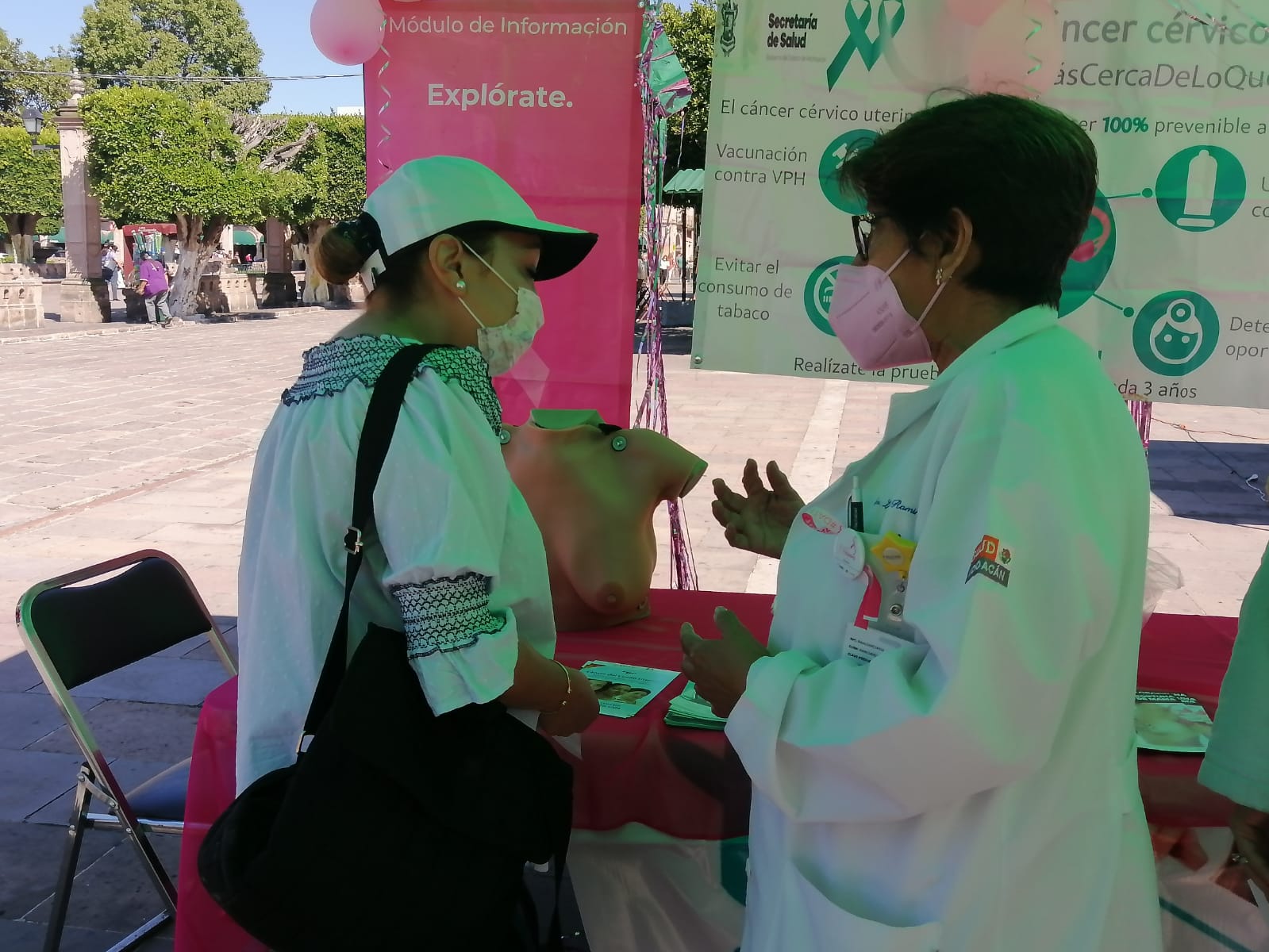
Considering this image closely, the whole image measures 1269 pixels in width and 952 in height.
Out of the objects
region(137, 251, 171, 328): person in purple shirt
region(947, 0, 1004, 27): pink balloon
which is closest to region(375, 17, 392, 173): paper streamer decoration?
region(947, 0, 1004, 27): pink balloon

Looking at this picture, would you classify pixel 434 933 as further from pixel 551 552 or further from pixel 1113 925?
pixel 551 552

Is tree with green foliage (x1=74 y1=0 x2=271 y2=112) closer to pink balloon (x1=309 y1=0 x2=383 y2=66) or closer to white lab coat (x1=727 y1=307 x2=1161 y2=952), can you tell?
pink balloon (x1=309 y1=0 x2=383 y2=66)

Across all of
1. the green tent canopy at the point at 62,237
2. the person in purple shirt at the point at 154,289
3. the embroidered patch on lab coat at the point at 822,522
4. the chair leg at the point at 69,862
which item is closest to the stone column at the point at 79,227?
the person in purple shirt at the point at 154,289

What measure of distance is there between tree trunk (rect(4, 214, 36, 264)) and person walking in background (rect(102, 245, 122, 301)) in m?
6.49

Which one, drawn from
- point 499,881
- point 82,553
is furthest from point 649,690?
point 82,553

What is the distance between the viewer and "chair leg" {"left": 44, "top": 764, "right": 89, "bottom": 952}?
239 cm

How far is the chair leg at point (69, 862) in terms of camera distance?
239cm

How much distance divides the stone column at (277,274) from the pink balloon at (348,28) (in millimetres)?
26424

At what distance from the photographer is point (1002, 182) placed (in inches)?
46.2

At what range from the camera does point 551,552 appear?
2523 millimetres

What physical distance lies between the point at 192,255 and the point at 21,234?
56.2 ft

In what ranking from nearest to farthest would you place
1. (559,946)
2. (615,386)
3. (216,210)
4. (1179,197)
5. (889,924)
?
(889,924) < (559,946) < (1179,197) < (615,386) < (216,210)

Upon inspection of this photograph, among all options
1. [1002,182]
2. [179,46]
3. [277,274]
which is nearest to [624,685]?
[1002,182]

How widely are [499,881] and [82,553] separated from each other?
5288 millimetres
